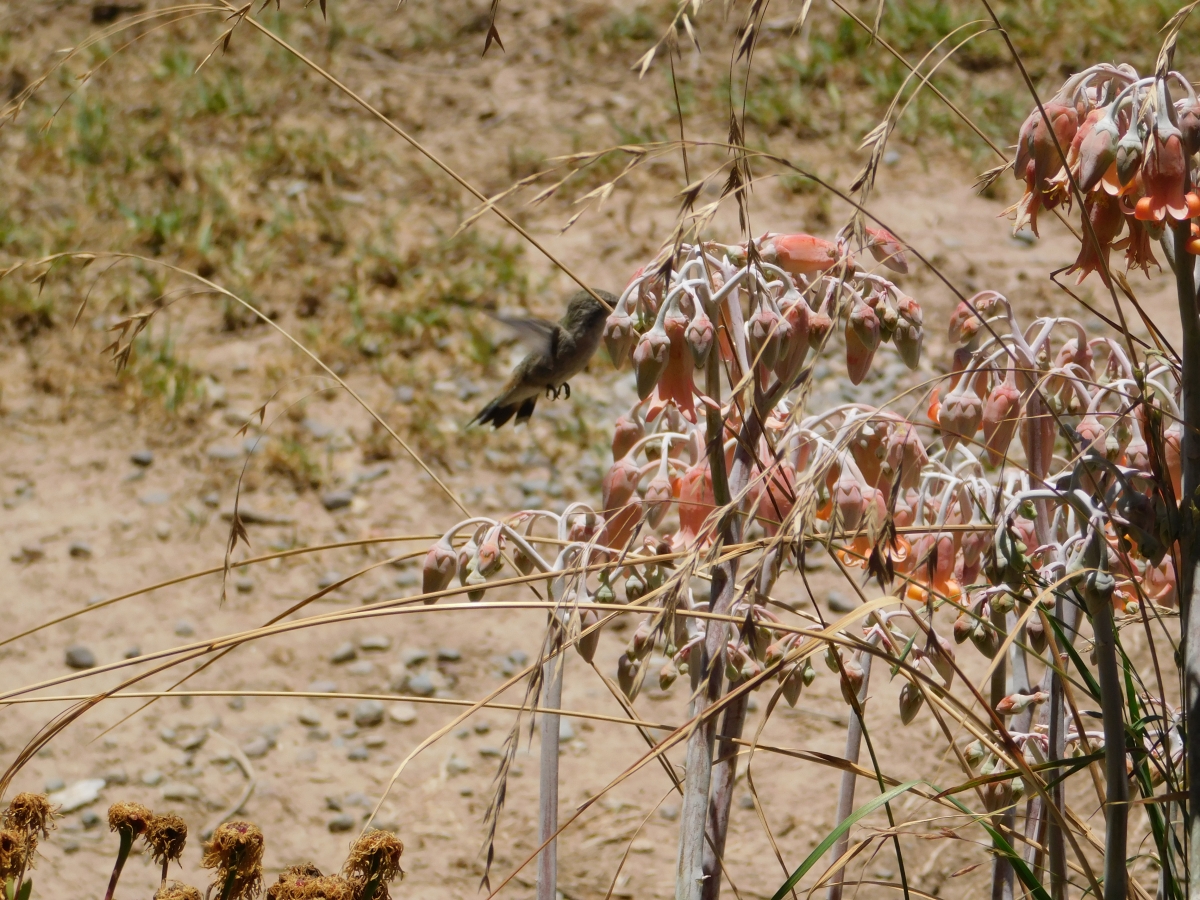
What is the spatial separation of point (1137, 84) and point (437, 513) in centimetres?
327

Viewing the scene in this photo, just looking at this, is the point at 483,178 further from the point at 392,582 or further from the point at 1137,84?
the point at 1137,84

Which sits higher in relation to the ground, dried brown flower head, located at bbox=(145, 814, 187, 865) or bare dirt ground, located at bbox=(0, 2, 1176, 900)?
bare dirt ground, located at bbox=(0, 2, 1176, 900)

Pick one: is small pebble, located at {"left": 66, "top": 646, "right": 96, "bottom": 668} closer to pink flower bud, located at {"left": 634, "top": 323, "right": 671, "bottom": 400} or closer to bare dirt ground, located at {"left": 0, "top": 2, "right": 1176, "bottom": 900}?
bare dirt ground, located at {"left": 0, "top": 2, "right": 1176, "bottom": 900}

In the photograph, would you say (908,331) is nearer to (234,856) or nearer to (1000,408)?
(1000,408)

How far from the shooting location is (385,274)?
5273mm

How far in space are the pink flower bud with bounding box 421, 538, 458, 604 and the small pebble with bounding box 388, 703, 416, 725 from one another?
212 centimetres

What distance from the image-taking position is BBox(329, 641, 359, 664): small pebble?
373cm

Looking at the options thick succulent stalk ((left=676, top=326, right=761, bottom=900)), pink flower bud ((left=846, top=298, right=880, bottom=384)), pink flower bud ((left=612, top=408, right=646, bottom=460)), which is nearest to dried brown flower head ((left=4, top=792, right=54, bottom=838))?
thick succulent stalk ((left=676, top=326, right=761, bottom=900))

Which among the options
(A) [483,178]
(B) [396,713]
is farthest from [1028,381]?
(A) [483,178]

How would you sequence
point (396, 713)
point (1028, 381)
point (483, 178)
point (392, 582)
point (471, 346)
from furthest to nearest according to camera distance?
point (483, 178)
point (471, 346)
point (392, 582)
point (396, 713)
point (1028, 381)

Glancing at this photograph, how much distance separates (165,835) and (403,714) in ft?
7.32

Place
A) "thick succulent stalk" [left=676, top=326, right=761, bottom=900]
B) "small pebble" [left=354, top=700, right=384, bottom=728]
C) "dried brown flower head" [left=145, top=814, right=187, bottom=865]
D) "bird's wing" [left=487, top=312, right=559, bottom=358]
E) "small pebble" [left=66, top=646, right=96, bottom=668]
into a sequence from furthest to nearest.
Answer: "small pebble" [left=66, top=646, right=96, bottom=668], "small pebble" [left=354, top=700, right=384, bottom=728], "bird's wing" [left=487, top=312, right=559, bottom=358], "dried brown flower head" [left=145, top=814, right=187, bottom=865], "thick succulent stalk" [left=676, top=326, right=761, bottom=900]

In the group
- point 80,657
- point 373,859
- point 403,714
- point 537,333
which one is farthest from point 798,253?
point 80,657

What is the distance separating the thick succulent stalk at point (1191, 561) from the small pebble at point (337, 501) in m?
3.45
